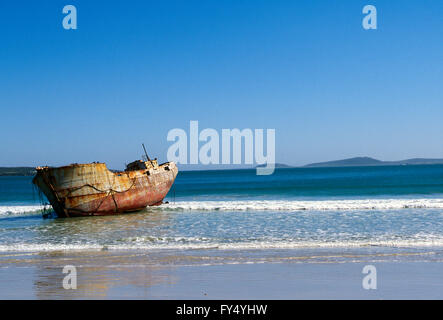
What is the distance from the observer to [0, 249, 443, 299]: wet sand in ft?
24.0

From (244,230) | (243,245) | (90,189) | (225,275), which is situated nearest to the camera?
(225,275)

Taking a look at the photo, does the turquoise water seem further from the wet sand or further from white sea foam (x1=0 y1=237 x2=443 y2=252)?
the wet sand

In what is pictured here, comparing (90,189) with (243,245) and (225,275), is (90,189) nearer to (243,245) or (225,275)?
(243,245)

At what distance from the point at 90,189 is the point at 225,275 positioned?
1369cm

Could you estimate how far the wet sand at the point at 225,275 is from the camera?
732 cm

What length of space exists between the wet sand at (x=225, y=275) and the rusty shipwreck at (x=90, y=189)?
28.9 ft

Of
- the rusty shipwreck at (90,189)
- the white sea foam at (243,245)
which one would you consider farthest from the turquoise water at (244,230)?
the rusty shipwreck at (90,189)

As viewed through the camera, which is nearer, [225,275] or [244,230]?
[225,275]

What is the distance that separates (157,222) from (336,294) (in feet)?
39.9

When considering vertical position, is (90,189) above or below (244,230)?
above

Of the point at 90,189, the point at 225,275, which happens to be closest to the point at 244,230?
the point at 225,275

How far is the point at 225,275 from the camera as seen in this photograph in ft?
28.4
